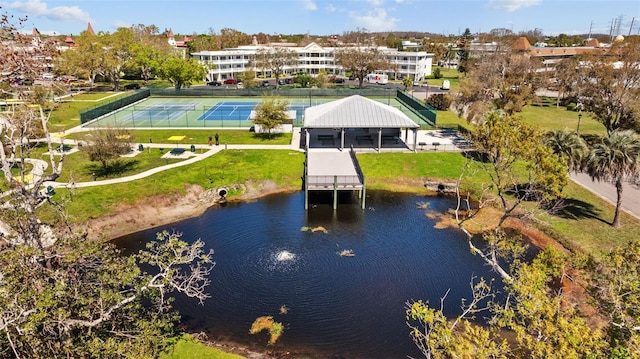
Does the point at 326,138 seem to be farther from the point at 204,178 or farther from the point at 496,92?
the point at 496,92

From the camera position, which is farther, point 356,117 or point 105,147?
point 356,117

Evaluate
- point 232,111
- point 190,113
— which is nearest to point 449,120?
point 232,111

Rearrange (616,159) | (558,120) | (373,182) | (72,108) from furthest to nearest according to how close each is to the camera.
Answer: (72,108) < (558,120) < (373,182) < (616,159)

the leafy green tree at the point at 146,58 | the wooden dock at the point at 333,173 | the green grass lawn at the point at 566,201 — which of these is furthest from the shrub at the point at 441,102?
the leafy green tree at the point at 146,58

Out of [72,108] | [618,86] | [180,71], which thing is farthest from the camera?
[180,71]

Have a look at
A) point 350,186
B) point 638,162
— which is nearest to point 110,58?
point 350,186

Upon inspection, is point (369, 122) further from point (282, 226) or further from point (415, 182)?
point (282, 226)

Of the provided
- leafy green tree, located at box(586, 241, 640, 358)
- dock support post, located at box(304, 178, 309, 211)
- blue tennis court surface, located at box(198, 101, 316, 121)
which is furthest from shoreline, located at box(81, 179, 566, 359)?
blue tennis court surface, located at box(198, 101, 316, 121)

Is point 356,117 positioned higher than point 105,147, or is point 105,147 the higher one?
point 356,117
